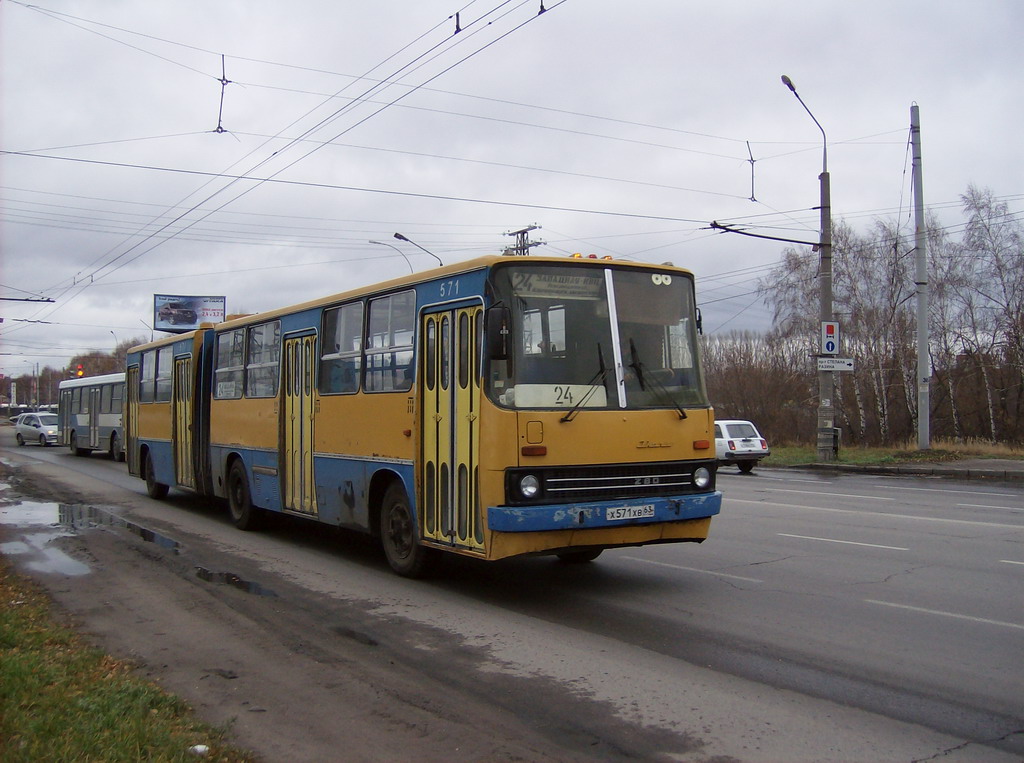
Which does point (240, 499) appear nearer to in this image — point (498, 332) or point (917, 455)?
point (498, 332)

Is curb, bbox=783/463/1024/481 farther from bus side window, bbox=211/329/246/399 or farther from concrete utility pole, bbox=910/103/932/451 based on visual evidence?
bus side window, bbox=211/329/246/399

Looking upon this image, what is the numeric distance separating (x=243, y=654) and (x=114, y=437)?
29262 mm

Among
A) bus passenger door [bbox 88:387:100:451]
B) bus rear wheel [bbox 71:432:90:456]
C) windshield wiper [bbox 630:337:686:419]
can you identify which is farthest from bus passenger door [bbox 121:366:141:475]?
bus rear wheel [bbox 71:432:90:456]

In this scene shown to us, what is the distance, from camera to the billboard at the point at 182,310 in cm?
8119

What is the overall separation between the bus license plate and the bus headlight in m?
0.68

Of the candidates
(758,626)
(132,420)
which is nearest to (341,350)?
(758,626)

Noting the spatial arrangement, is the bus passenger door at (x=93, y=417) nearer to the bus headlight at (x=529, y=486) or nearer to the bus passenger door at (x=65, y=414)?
the bus passenger door at (x=65, y=414)

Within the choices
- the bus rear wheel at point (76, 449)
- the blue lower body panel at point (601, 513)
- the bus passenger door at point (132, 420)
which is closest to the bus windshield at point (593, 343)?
the blue lower body panel at point (601, 513)

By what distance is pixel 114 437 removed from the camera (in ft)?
109

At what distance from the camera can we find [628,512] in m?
8.09

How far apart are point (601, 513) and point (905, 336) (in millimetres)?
41659

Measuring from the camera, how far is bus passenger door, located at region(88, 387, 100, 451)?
34.8m

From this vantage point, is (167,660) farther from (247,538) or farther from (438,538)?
(247,538)

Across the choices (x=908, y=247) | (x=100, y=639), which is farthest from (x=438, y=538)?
(x=908, y=247)
